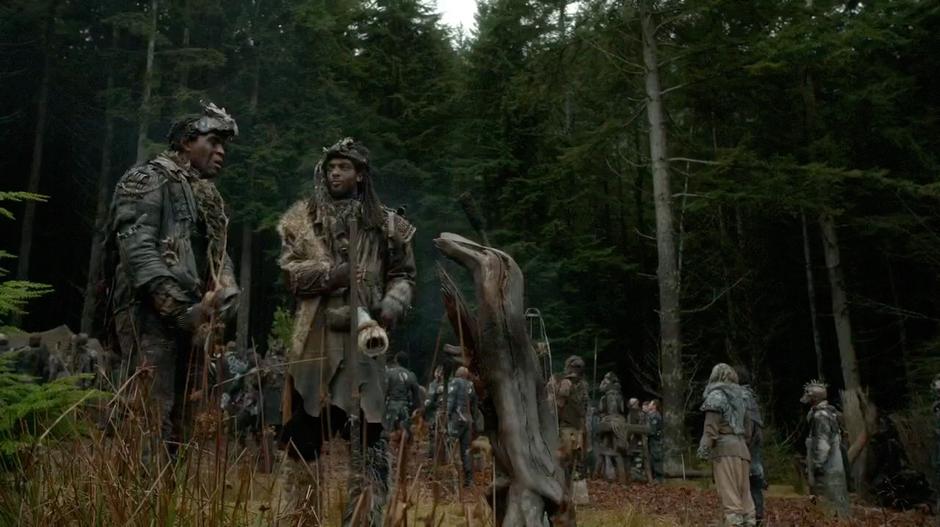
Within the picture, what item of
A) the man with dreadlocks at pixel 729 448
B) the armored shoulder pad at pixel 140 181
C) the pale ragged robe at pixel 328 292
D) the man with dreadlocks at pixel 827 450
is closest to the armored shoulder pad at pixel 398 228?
the pale ragged robe at pixel 328 292

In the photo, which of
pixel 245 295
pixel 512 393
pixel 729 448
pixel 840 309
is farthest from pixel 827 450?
pixel 245 295

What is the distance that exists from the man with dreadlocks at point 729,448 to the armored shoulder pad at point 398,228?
6041mm

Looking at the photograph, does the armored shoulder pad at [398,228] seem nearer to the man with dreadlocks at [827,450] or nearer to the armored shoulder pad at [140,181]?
the armored shoulder pad at [140,181]

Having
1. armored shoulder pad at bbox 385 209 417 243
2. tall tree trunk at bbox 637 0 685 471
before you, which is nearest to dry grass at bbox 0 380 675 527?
armored shoulder pad at bbox 385 209 417 243

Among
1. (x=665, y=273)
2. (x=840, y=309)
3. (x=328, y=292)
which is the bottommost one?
(x=328, y=292)

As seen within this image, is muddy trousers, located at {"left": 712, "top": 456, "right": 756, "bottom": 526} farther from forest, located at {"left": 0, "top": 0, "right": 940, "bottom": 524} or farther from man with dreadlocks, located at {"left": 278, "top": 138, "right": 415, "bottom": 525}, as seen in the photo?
forest, located at {"left": 0, "top": 0, "right": 940, "bottom": 524}

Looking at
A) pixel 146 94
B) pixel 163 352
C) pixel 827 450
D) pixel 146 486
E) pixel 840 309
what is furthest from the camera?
pixel 146 94

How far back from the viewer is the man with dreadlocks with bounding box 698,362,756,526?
10039 mm

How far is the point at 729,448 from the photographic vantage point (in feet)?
33.3

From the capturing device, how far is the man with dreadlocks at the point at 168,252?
422 centimetres

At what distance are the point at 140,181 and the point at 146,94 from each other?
979 inches

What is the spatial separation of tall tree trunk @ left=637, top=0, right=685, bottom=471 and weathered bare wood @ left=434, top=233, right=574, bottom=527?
15.8m

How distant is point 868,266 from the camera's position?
28.0 meters

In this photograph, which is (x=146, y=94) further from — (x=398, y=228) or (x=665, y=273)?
(x=398, y=228)
